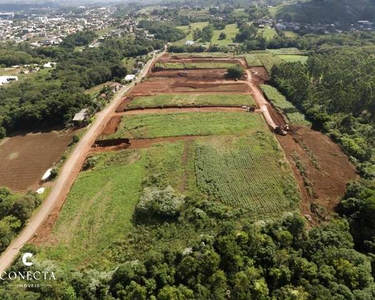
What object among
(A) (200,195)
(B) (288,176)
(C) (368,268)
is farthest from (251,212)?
(C) (368,268)

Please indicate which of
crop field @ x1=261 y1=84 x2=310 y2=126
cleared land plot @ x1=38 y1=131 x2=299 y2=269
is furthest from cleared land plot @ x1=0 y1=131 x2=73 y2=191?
crop field @ x1=261 y1=84 x2=310 y2=126

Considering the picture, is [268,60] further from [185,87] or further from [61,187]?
[61,187]

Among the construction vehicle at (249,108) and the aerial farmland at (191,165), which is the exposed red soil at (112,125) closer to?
the aerial farmland at (191,165)

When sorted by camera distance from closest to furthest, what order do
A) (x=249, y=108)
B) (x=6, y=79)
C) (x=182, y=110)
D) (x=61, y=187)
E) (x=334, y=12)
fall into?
(x=61, y=187) < (x=249, y=108) < (x=182, y=110) < (x=6, y=79) < (x=334, y=12)

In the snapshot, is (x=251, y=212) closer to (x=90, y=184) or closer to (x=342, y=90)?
(x=90, y=184)

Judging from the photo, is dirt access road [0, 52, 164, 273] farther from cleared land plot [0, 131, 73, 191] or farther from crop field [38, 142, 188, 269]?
cleared land plot [0, 131, 73, 191]

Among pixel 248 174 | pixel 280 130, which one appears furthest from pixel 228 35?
pixel 248 174

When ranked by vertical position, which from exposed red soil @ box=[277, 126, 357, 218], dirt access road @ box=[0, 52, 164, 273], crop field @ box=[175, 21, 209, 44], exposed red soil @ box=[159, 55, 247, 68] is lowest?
crop field @ box=[175, 21, 209, 44]
